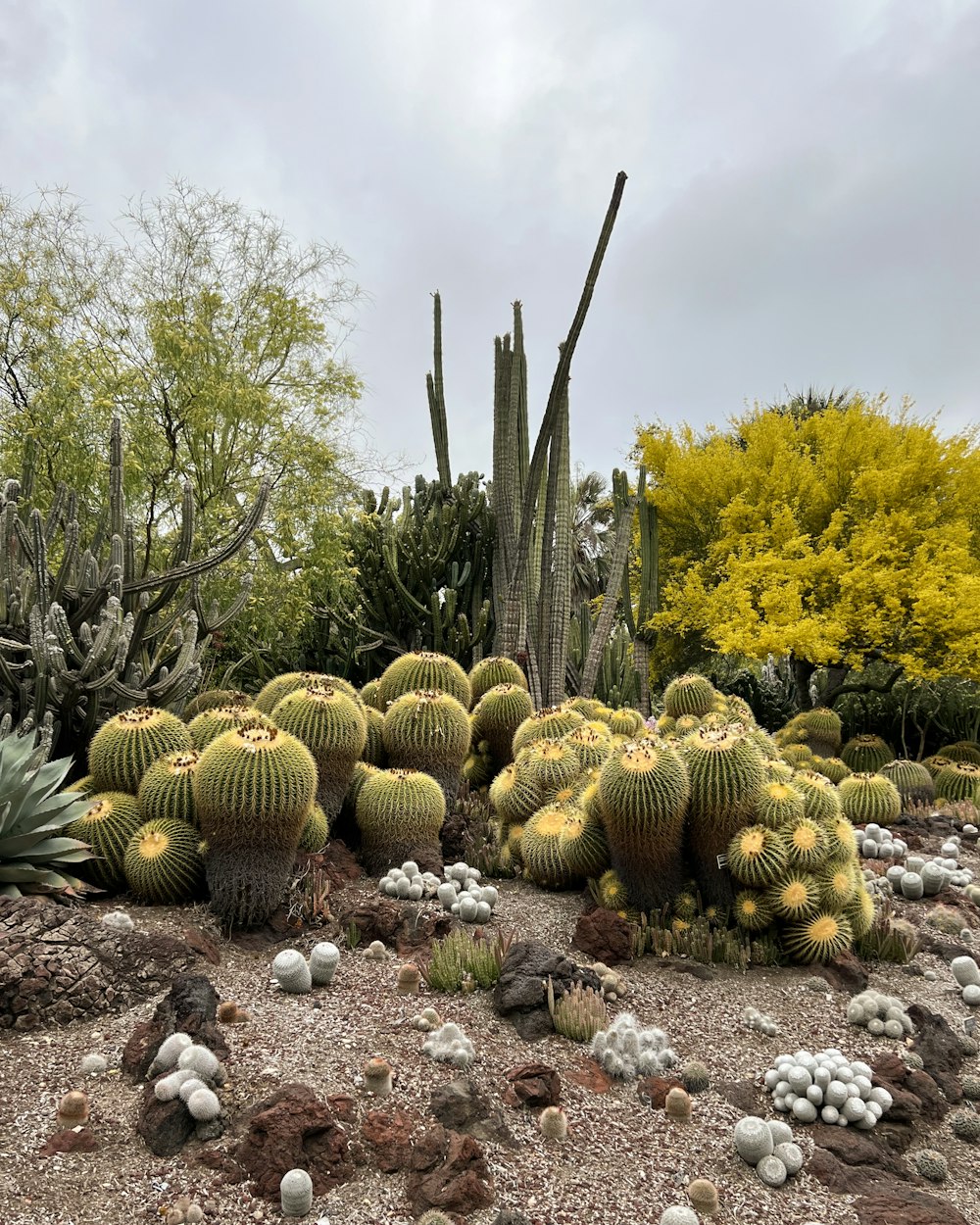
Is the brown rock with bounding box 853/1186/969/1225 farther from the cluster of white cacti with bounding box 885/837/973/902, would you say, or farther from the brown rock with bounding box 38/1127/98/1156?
the cluster of white cacti with bounding box 885/837/973/902

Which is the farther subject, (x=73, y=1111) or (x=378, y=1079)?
(x=378, y=1079)

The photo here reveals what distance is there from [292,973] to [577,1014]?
1291 millimetres

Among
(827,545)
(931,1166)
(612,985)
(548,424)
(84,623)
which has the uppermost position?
(548,424)

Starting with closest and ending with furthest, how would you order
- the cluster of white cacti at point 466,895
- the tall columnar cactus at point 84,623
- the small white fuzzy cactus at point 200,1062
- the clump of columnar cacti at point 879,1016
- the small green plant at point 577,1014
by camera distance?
the small white fuzzy cactus at point 200,1062 < the small green plant at point 577,1014 < the clump of columnar cacti at point 879,1016 < the cluster of white cacti at point 466,895 < the tall columnar cactus at point 84,623

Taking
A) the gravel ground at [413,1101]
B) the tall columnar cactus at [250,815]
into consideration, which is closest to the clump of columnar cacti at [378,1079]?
the gravel ground at [413,1101]

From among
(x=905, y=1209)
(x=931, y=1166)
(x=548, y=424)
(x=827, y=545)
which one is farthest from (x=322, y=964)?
(x=827, y=545)

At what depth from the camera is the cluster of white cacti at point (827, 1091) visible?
365 cm

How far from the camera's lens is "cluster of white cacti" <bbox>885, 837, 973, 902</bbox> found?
645 cm

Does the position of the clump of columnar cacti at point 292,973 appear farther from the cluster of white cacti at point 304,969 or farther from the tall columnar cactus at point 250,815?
the tall columnar cactus at point 250,815

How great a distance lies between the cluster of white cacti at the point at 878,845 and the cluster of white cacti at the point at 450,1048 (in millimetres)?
4585

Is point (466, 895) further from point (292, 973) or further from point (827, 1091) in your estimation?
point (827, 1091)

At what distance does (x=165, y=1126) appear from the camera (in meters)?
3.03

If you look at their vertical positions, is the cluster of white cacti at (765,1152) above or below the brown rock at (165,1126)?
below

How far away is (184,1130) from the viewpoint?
3.07 meters
